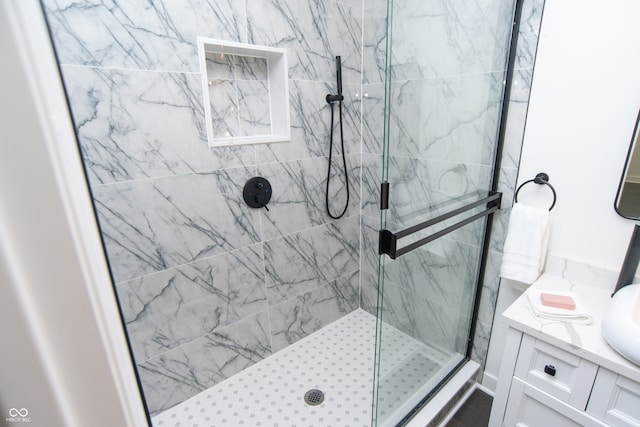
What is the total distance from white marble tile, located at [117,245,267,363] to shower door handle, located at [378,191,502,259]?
3.10ft

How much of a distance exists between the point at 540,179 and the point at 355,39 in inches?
55.8

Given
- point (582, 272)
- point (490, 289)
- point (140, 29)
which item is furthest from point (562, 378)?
point (140, 29)

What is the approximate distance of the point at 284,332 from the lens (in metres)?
2.19

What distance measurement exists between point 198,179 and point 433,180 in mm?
1145

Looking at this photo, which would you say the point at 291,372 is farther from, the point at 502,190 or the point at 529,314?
the point at 502,190

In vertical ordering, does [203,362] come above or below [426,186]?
below

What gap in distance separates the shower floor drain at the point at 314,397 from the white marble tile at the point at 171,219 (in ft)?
3.13

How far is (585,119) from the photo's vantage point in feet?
4.43

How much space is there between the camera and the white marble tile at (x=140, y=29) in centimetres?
119

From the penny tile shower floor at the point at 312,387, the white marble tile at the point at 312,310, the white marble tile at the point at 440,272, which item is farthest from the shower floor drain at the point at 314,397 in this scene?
the white marble tile at the point at 440,272

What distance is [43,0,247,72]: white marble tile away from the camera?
3.92 feet

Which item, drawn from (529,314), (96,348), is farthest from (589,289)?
(96,348)

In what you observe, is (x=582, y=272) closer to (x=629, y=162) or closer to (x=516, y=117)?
(x=629, y=162)

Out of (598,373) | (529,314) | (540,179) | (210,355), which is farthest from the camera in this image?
(210,355)
